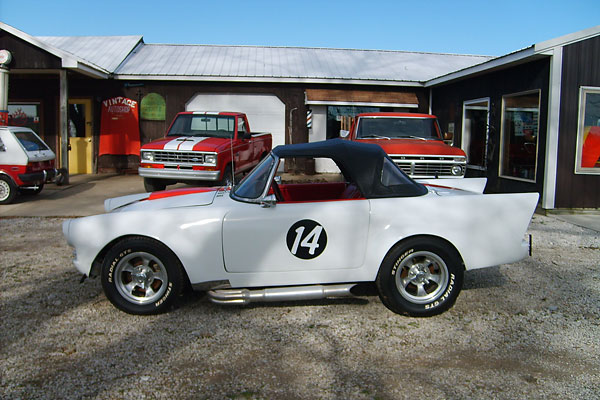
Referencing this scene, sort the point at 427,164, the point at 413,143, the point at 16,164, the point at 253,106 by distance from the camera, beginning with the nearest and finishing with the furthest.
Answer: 1. the point at 427,164
2. the point at 413,143
3. the point at 16,164
4. the point at 253,106

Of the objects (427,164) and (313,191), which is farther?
(427,164)

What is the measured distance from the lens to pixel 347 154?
4.40 metres

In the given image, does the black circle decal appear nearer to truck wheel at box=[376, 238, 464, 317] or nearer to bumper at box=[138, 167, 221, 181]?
truck wheel at box=[376, 238, 464, 317]

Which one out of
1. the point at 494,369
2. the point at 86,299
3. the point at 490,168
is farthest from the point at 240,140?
the point at 494,369

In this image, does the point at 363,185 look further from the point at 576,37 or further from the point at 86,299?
the point at 576,37

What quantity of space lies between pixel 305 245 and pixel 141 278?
54.5 inches

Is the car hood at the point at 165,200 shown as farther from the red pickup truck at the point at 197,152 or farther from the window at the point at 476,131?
the window at the point at 476,131

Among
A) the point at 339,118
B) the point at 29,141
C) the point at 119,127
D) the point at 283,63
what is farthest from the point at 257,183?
the point at 283,63

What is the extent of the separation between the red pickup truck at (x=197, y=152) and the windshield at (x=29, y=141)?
2.47 meters

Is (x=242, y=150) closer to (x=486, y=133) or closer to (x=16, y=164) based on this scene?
(x=16, y=164)

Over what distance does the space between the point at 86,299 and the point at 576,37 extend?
964cm

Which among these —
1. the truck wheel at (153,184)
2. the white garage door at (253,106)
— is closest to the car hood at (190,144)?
the truck wheel at (153,184)

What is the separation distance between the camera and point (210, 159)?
33.0 feet

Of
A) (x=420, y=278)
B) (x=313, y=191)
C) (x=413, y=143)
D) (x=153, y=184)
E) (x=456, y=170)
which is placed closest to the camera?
(x=420, y=278)
